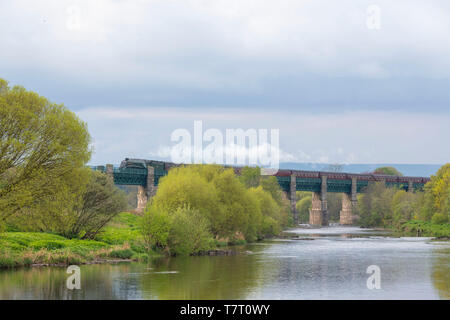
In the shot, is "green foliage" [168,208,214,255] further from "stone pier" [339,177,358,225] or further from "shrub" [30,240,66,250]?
"stone pier" [339,177,358,225]

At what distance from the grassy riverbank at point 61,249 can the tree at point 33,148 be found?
3.54 metres

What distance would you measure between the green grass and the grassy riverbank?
5380 cm

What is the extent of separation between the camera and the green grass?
96.6m

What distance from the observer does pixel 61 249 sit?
5100cm

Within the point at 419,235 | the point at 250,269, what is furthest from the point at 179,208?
the point at 419,235

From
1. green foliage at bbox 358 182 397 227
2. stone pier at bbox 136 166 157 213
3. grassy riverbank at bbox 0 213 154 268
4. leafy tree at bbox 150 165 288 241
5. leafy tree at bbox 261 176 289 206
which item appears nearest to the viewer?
grassy riverbank at bbox 0 213 154 268

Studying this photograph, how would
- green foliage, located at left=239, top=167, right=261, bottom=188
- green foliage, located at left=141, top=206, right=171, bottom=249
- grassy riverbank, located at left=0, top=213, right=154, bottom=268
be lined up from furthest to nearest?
green foliage, located at left=239, top=167, right=261, bottom=188
green foliage, located at left=141, top=206, right=171, bottom=249
grassy riverbank, located at left=0, top=213, right=154, bottom=268

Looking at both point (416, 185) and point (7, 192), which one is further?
point (416, 185)

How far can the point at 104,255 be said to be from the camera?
53.6 meters

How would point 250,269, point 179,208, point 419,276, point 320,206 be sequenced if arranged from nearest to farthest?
point 419,276 < point 250,269 < point 179,208 < point 320,206

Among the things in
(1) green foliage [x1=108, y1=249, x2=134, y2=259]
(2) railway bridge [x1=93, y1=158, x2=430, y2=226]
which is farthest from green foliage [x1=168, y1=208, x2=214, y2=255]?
(2) railway bridge [x1=93, y1=158, x2=430, y2=226]

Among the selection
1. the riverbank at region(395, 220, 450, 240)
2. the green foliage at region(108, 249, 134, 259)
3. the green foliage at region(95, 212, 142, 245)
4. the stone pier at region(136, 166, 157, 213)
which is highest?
the stone pier at region(136, 166, 157, 213)
